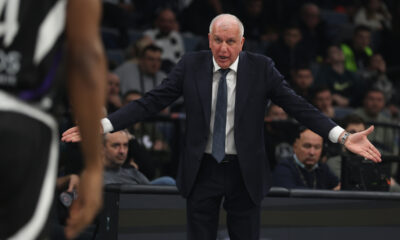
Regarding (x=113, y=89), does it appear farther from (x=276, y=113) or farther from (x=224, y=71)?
(x=224, y=71)

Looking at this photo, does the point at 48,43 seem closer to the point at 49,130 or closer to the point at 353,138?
the point at 49,130

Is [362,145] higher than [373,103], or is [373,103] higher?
[373,103]

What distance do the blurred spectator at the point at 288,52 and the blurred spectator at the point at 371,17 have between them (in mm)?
1946

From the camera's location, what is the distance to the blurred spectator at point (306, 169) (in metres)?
6.04

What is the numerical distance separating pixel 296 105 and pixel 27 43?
2.36 m

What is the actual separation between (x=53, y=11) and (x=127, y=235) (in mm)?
3175

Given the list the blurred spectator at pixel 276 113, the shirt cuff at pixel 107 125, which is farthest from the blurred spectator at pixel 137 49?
the shirt cuff at pixel 107 125

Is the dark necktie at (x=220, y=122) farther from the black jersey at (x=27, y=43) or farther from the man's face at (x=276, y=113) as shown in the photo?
the man's face at (x=276, y=113)

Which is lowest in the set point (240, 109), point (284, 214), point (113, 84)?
point (284, 214)

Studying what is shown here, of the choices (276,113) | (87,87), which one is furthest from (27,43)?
(276,113)

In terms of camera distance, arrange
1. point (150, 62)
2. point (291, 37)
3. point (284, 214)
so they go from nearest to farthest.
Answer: point (284, 214)
point (150, 62)
point (291, 37)

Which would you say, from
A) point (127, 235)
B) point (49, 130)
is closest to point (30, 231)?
point (49, 130)

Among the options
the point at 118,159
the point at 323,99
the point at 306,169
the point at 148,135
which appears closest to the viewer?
the point at 118,159

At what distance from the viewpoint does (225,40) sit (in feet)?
13.3
